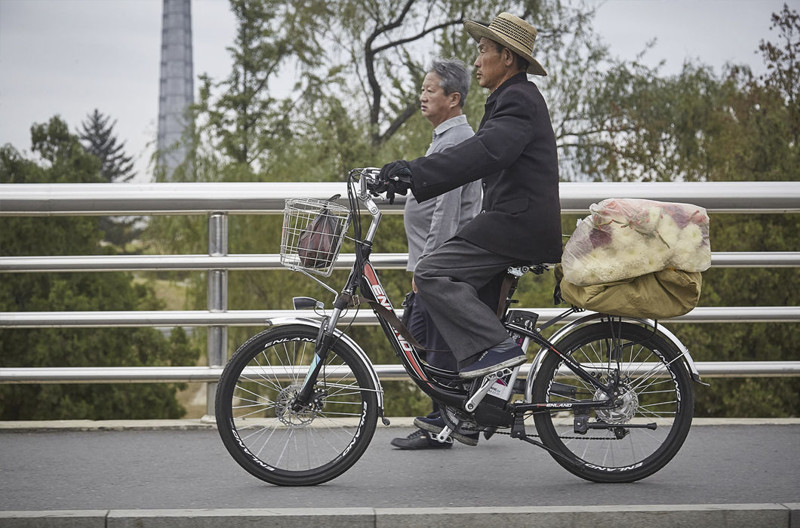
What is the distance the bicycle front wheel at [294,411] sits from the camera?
4.68 meters

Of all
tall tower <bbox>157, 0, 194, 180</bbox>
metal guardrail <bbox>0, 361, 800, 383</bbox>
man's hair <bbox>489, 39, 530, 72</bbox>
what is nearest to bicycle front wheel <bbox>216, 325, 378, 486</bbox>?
metal guardrail <bbox>0, 361, 800, 383</bbox>

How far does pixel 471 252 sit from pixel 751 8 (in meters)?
28.1

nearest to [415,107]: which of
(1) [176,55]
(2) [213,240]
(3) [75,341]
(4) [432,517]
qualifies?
(3) [75,341]

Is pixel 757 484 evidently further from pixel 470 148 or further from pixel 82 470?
pixel 82 470

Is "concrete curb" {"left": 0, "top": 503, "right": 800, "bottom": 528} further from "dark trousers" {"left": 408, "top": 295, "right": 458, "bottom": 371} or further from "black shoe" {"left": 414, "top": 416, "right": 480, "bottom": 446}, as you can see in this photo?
"dark trousers" {"left": 408, "top": 295, "right": 458, "bottom": 371}

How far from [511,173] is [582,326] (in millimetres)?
799

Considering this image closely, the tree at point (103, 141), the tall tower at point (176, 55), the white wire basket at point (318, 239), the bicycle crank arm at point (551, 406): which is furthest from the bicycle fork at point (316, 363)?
the tree at point (103, 141)

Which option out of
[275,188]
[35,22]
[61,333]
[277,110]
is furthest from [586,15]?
[275,188]

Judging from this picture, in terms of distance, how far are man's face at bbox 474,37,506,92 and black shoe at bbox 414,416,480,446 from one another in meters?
1.54

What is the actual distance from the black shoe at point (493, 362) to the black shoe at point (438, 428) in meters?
0.30

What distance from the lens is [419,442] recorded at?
5.56 metres

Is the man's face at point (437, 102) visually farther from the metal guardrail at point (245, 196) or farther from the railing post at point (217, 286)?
the railing post at point (217, 286)

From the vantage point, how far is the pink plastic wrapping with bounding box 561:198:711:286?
458cm

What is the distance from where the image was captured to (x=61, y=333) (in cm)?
1997
